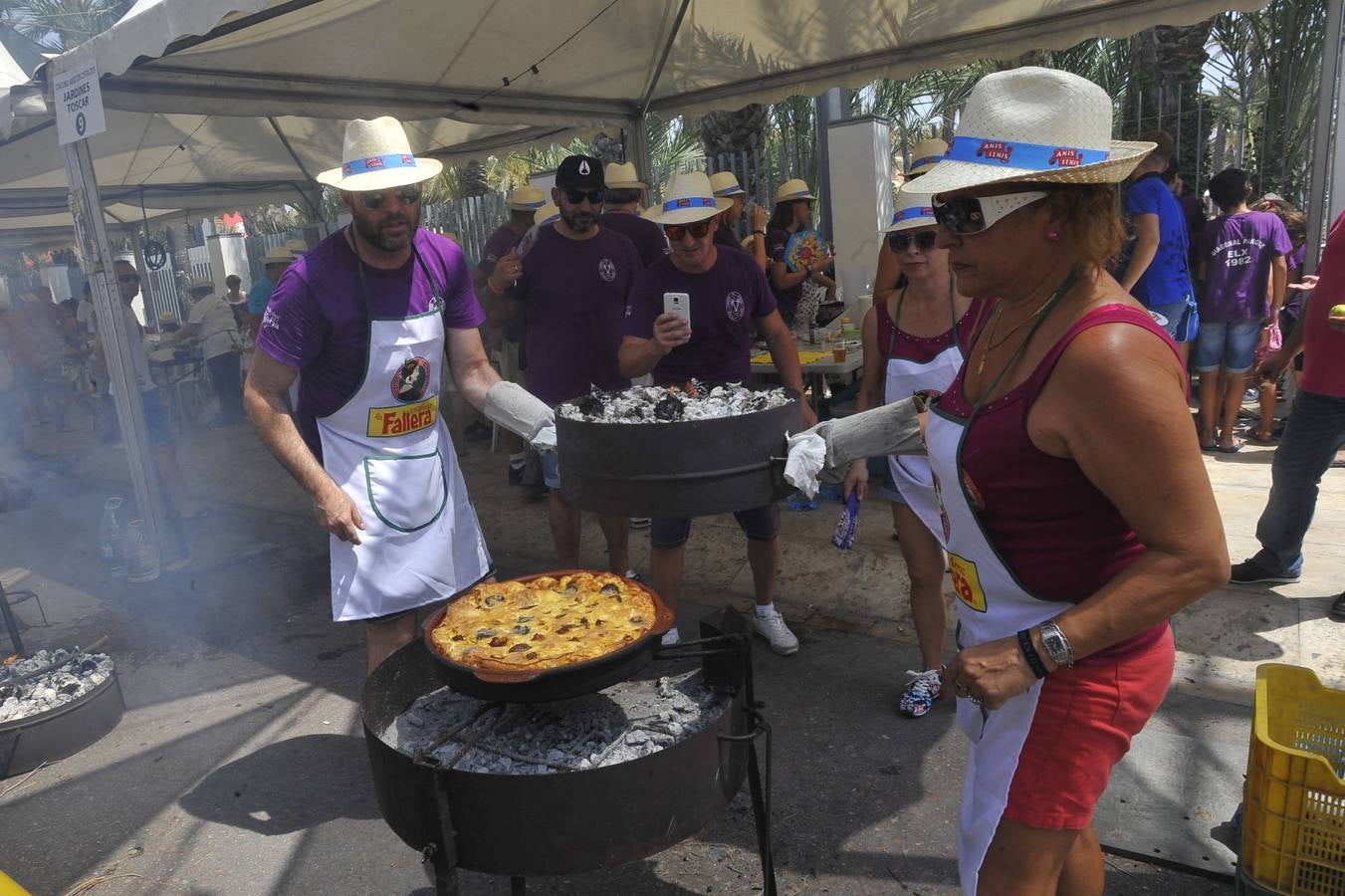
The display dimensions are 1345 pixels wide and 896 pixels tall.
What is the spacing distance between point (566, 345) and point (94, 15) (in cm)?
3160

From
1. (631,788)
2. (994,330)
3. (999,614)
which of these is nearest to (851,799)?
(631,788)

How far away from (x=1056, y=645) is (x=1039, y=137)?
1.00m

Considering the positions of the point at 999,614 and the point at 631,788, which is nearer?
the point at 999,614

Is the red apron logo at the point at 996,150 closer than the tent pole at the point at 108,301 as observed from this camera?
Yes

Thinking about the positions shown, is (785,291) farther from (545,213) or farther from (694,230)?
(694,230)

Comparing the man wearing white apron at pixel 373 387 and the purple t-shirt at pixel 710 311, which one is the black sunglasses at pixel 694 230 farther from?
the man wearing white apron at pixel 373 387

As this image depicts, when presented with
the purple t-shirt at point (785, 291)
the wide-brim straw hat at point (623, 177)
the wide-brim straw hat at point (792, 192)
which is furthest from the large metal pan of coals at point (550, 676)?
the wide-brim straw hat at point (792, 192)

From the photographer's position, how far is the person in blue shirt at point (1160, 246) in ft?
21.2

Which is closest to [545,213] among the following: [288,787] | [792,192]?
[792,192]

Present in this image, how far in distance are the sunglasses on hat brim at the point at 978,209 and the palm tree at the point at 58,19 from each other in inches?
1297

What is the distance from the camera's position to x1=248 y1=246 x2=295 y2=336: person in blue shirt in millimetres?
10609

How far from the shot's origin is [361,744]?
430 cm

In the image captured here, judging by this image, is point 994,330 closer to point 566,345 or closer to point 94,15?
point 566,345

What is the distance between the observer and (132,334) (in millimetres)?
6285
